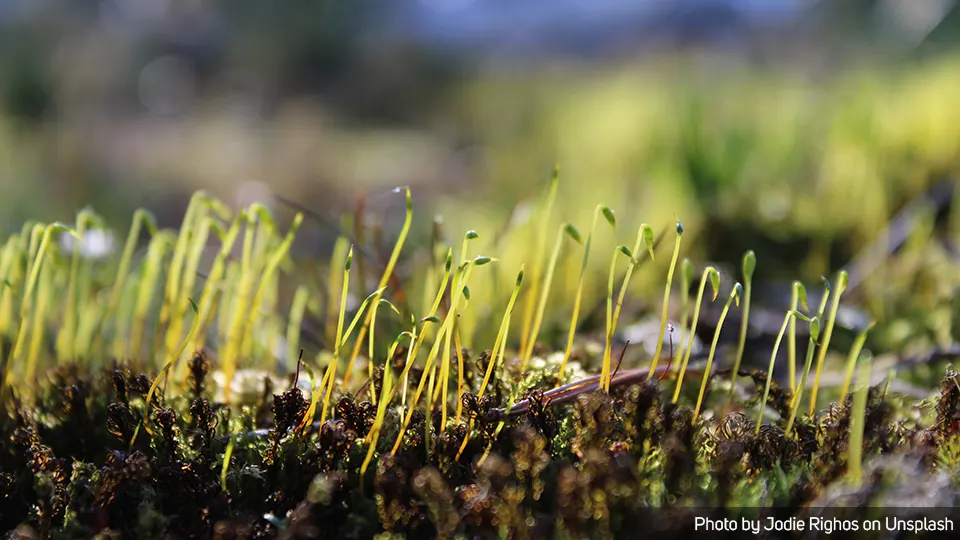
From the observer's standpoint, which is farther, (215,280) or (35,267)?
(215,280)

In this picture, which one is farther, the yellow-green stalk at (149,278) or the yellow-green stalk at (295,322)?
the yellow-green stalk at (295,322)

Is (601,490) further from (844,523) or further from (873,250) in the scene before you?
(873,250)

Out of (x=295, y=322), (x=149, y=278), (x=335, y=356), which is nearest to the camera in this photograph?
(x=335, y=356)

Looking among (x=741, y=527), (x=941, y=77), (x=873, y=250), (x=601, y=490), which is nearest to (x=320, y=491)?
(x=601, y=490)

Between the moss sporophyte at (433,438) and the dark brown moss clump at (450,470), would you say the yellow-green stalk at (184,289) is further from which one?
the dark brown moss clump at (450,470)

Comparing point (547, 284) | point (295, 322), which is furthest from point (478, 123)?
point (547, 284)

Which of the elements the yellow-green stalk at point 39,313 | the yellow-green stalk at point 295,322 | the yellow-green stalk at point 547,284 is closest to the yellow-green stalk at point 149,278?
the yellow-green stalk at point 39,313

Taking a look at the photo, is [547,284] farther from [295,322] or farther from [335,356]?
[295,322]

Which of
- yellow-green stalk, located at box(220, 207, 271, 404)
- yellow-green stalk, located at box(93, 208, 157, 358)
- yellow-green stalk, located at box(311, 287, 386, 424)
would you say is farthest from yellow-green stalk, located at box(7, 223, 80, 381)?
yellow-green stalk, located at box(311, 287, 386, 424)

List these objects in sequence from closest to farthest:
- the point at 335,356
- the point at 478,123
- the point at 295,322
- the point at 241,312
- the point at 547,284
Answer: the point at 335,356 < the point at 547,284 < the point at 241,312 < the point at 295,322 < the point at 478,123
